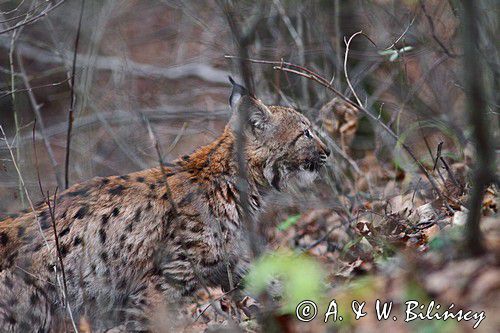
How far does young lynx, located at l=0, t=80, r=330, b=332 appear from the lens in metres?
7.33

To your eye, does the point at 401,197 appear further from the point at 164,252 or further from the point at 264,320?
the point at 264,320

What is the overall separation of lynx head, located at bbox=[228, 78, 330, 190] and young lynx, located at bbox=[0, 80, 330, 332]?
0.18 m

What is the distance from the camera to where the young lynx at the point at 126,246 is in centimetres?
733

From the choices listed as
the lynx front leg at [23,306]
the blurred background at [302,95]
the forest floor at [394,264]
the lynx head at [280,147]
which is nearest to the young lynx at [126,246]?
the lynx front leg at [23,306]

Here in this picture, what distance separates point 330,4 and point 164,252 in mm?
6202

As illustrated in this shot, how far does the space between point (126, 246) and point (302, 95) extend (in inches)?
196

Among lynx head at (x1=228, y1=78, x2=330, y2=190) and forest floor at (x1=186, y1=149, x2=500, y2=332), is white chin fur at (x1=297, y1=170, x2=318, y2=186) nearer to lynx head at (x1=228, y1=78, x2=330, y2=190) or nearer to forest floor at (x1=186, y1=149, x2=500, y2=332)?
lynx head at (x1=228, y1=78, x2=330, y2=190)

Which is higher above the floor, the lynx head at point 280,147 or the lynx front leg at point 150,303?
the lynx head at point 280,147

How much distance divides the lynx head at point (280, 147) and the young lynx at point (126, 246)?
7.0 inches

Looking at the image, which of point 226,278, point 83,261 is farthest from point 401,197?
point 83,261

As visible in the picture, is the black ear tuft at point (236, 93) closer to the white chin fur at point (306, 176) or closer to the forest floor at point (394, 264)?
the white chin fur at point (306, 176)
